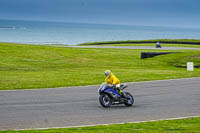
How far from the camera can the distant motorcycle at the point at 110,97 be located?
15.1m

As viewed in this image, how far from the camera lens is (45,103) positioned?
1594 cm

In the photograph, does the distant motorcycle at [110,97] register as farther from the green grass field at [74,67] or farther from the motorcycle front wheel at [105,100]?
the green grass field at [74,67]

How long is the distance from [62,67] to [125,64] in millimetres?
6467

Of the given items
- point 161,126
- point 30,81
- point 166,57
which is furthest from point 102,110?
point 166,57

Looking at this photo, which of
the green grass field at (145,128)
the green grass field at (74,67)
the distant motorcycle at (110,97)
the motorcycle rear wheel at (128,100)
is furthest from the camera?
the green grass field at (74,67)

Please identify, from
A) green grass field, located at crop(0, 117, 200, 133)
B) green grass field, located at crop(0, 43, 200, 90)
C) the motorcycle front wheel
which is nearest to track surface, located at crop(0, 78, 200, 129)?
the motorcycle front wheel

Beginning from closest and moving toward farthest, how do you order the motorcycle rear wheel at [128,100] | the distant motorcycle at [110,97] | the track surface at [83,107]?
1. the track surface at [83,107]
2. the distant motorcycle at [110,97]
3. the motorcycle rear wheel at [128,100]

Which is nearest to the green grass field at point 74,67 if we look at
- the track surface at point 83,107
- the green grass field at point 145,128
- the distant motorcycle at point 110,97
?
the track surface at point 83,107

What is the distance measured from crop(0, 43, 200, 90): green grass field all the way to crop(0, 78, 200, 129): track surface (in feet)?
10.9

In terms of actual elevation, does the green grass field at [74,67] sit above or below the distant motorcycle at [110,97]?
above

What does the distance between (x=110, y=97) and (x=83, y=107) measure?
108 centimetres

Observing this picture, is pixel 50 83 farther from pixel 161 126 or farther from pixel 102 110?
pixel 161 126

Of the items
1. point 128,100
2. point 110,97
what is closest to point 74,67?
point 128,100

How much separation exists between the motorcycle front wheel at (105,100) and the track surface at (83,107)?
0.66 feet
